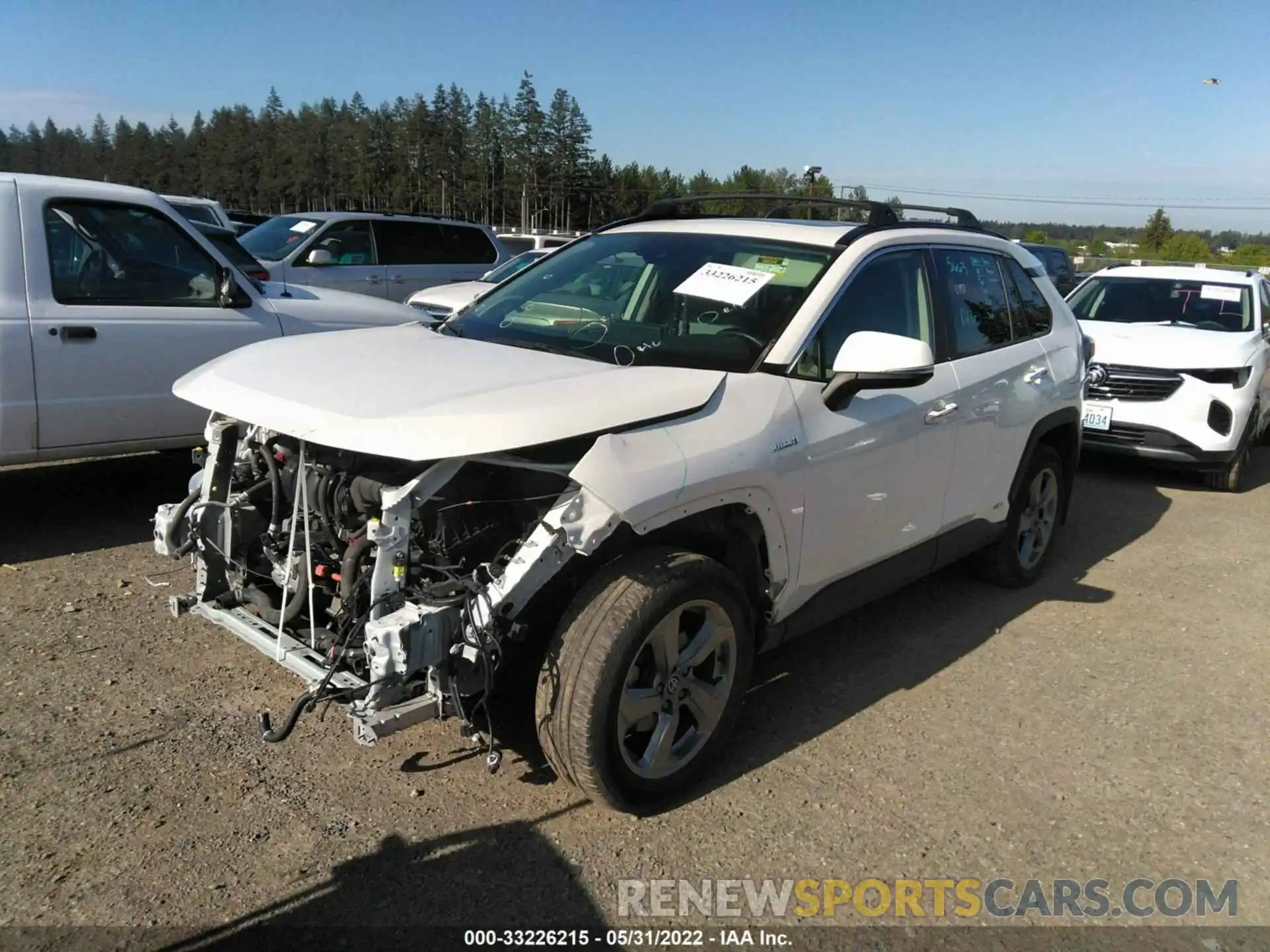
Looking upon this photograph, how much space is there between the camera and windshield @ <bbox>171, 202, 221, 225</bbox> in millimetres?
13602

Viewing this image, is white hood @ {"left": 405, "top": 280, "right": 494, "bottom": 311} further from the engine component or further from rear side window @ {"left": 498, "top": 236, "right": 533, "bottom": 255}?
rear side window @ {"left": 498, "top": 236, "right": 533, "bottom": 255}

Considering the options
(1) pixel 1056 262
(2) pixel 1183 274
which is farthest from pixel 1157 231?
(2) pixel 1183 274


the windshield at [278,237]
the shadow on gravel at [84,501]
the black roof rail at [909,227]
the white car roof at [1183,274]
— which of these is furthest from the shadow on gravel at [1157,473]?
the windshield at [278,237]

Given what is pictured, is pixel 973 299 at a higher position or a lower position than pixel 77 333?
higher

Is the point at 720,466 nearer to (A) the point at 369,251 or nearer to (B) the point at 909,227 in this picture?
(B) the point at 909,227

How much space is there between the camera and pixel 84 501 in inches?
237

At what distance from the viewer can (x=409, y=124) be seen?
290 ft

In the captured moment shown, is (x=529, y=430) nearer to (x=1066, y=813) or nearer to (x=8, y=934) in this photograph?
(x=8, y=934)

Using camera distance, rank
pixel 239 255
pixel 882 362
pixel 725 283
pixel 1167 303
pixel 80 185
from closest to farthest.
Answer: pixel 882 362
pixel 725 283
pixel 80 185
pixel 1167 303
pixel 239 255

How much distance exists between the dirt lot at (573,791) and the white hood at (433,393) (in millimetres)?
1229

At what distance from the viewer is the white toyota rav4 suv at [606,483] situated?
8.96 feet

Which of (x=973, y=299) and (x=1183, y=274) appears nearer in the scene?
(x=973, y=299)

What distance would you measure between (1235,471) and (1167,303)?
6.33 feet

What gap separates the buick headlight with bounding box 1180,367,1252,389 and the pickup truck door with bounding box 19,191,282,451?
721 centimetres
